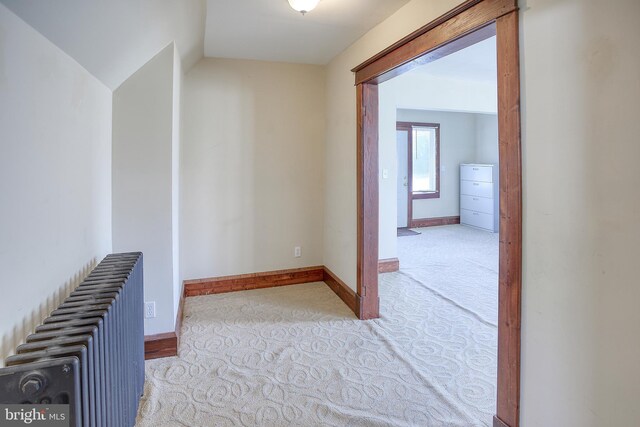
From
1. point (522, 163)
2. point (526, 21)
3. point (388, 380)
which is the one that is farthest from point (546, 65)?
→ point (388, 380)

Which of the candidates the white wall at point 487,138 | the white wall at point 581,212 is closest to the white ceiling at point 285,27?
the white wall at point 581,212

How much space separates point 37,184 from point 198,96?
243 centimetres

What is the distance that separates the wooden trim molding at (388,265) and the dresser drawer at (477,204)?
327cm

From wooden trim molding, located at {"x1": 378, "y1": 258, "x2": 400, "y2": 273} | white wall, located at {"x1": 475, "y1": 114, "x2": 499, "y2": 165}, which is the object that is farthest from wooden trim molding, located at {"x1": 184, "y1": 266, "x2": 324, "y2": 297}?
white wall, located at {"x1": 475, "y1": 114, "x2": 499, "y2": 165}

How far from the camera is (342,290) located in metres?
3.41

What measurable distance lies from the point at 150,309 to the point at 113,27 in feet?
5.69

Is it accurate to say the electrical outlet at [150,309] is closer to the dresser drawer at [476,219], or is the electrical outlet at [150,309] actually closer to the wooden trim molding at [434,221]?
the wooden trim molding at [434,221]

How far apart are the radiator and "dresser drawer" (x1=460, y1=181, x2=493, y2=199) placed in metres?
6.47

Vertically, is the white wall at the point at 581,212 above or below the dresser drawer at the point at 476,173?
below

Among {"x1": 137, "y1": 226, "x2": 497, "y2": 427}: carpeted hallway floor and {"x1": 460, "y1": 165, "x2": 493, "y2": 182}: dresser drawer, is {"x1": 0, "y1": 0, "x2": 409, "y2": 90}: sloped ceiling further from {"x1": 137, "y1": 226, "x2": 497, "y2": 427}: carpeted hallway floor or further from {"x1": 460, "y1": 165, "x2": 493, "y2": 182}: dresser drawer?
{"x1": 460, "y1": 165, "x2": 493, "y2": 182}: dresser drawer

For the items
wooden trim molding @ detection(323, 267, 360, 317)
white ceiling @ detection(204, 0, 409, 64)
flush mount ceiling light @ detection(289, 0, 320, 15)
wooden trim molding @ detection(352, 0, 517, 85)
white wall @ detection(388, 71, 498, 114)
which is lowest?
wooden trim molding @ detection(323, 267, 360, 317)

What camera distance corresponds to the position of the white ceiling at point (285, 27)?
2.29 meters

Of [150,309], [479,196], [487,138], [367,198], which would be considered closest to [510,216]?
[367,198]

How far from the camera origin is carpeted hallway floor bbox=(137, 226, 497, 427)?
6.15 feet
